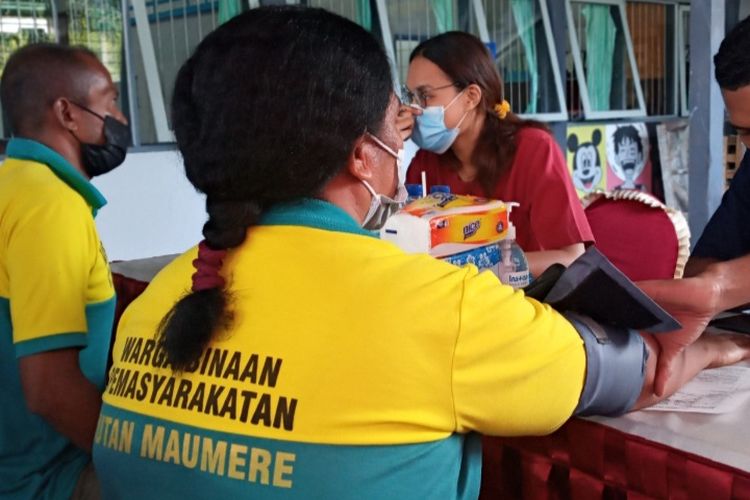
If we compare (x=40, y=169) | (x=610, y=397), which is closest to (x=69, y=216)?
(x=40, y=169)

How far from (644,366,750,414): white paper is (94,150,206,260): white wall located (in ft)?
9.05

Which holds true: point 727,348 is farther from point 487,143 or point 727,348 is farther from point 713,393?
point 487,143

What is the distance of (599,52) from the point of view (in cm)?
593

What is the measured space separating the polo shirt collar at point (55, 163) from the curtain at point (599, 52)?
485 centimetres

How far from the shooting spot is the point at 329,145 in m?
0.88

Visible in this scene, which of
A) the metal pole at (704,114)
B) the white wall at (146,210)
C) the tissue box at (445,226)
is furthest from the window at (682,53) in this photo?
the tissue box at (445,226)

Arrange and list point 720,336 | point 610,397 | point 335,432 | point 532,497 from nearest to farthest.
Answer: point 335,432
point 610,397
point 532,497
point 720,336

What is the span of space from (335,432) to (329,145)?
31cm

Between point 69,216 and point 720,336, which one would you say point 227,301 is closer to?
point 69,216

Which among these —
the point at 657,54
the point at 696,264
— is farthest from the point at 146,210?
the point at 657,54

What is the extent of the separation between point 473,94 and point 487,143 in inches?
5.4

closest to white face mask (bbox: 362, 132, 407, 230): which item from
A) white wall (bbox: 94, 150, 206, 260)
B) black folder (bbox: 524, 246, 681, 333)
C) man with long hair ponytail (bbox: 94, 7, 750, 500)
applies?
man with long hair ponytail (bbox: 94, 7, 750, 500)

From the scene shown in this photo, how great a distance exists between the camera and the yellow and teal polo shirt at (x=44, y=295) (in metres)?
1.36

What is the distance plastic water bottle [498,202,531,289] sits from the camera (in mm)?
1647
